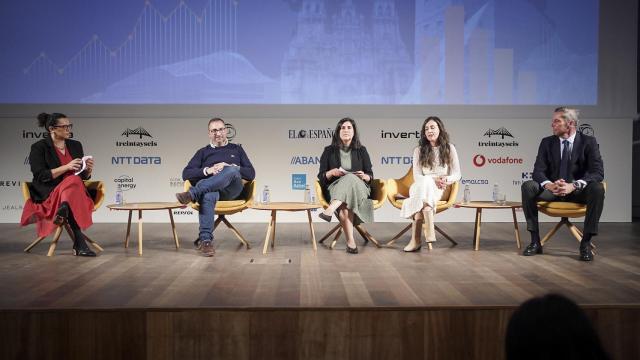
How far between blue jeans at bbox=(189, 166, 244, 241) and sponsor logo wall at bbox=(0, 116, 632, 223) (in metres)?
2.23

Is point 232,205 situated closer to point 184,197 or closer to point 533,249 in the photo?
point 184,197

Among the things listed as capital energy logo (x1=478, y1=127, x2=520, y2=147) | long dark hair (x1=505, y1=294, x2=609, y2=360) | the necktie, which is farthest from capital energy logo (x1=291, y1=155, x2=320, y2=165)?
long dark hair (x1=505, y1=294, x2=609, y2=360)

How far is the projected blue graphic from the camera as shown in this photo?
6.76 metres

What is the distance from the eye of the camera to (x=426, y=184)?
4.56 metres

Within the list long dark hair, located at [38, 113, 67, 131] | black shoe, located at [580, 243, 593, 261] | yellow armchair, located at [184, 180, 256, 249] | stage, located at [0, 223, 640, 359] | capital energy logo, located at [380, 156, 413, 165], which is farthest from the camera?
capital energy logo, located at [380, 156, 413, 165]

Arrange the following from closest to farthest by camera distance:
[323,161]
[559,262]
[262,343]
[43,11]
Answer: [262,343], [559,262], [323,161], [43,11]

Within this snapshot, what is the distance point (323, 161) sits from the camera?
4.97 m

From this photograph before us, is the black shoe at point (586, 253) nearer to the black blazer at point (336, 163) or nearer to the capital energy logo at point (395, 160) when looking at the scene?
the black blazer at point (336, 163)

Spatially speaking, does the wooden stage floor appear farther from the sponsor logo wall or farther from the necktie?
the sponsor logo wall

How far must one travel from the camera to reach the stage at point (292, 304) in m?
2.54

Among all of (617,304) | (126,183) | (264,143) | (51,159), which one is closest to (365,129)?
(264,143)

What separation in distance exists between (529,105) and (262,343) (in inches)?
211

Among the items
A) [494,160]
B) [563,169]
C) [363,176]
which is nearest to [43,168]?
[363,176]

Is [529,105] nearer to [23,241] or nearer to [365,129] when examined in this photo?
[365,129]
